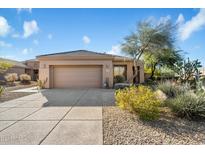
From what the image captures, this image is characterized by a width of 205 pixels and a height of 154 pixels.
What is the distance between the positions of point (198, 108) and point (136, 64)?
14.0 m

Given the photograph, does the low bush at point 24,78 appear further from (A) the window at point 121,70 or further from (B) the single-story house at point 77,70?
(A) the window at point 121,70

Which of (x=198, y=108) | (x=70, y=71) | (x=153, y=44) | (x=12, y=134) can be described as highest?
(x=153, y=44)

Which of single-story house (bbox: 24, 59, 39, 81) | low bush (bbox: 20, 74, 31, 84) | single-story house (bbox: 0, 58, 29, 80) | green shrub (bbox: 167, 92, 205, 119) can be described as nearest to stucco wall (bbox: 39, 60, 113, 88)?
low bush (bbox: 20, 74, 31, 84)

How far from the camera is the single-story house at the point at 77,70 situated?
1595 cm

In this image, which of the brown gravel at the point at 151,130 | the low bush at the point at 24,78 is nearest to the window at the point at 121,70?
the low bush at the point at 24,78

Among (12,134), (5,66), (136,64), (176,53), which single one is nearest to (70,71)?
(136,64)

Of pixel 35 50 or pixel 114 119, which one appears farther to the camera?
pixel 35 50

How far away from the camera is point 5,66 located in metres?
19.3

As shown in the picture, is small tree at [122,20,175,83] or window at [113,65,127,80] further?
window at [113,65,127,80]

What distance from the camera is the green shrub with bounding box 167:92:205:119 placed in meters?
5.26

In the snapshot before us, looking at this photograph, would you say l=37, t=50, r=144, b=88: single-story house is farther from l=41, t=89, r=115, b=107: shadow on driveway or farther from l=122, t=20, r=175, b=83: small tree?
l=41, t=89, r=115, b=107: shadow on driveway

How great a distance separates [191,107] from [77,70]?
1231 cm

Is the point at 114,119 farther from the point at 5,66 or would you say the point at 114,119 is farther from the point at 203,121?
the point at 5,66

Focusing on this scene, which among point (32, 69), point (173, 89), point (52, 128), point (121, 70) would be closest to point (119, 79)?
point (121, 70)
